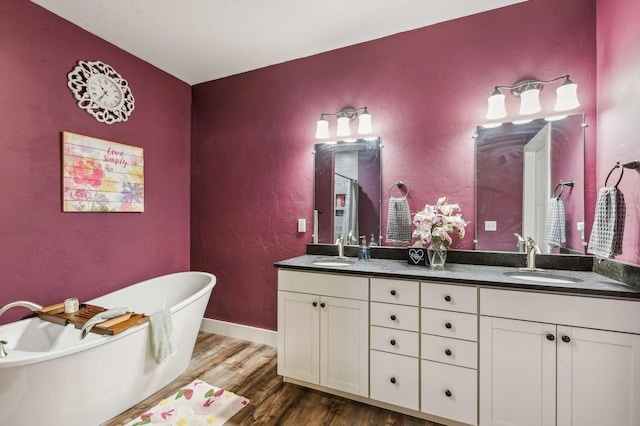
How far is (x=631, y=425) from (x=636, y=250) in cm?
82

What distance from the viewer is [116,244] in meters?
2.50

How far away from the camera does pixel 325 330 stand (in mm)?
1944

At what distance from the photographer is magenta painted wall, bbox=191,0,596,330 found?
1936 millimetres


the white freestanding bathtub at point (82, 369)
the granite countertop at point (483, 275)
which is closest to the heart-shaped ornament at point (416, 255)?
the granite countertop at point (483, 275)

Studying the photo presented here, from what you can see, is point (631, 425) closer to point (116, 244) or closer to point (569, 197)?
point (569, 197)

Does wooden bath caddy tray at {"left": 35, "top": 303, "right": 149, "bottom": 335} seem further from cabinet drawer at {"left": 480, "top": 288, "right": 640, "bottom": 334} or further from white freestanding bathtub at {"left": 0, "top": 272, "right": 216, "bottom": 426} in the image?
cabinet drawer at {"left": 480, "top": 288, "right": 640, "bottom": 334}

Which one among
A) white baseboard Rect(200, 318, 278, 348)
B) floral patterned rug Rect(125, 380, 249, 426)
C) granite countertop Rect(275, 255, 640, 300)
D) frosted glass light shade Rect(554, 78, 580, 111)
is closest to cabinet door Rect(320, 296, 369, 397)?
granite countertop Rect(275, 255, 640, 300)

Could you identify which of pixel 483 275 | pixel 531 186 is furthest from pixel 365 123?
pixel 483 275

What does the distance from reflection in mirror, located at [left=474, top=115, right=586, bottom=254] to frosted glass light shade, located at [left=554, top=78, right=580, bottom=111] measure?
87mm

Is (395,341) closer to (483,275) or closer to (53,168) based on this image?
(483,275)

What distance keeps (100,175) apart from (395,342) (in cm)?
259

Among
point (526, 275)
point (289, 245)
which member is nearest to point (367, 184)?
point (289, 245)

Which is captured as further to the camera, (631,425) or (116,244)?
(116,244)

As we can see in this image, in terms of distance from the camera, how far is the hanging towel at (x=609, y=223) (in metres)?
1.43
